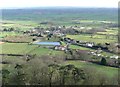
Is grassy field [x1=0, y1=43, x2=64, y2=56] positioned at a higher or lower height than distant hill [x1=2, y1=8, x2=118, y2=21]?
higher

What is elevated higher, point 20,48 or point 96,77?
point 96,77

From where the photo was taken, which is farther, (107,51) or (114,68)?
(107,51)

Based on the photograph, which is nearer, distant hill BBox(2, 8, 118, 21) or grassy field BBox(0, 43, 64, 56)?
grassy field BBox(0, 43, 64, 56)

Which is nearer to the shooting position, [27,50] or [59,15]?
[27,50]

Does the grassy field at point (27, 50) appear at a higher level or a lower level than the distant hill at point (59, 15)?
higher

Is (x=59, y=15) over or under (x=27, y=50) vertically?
under

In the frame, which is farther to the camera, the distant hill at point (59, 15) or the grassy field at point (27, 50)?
the distant hill at point (59, 15)

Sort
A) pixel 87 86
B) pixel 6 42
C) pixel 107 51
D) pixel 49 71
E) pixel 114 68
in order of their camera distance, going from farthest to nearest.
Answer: pixel 6 42 < pixel 107 51 < pixel 114 68 < pixel 49 71 < pixel 87 86

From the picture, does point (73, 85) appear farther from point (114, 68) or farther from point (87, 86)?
point (114, 68)

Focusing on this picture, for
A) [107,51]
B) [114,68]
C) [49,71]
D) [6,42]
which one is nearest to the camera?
[49,71]

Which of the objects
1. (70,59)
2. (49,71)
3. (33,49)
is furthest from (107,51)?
(49,71)
